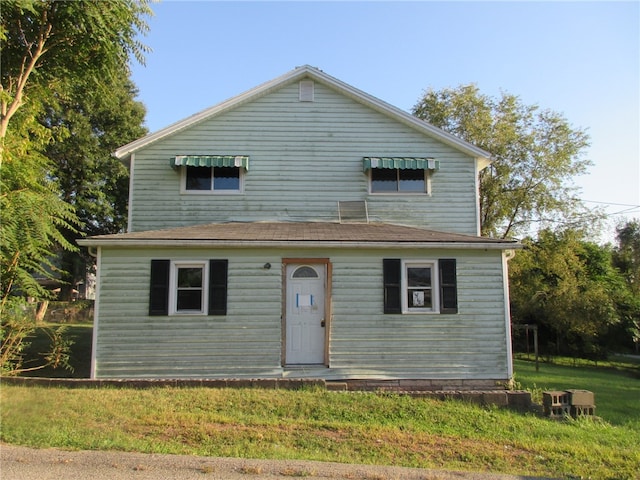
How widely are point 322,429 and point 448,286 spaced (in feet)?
15.9

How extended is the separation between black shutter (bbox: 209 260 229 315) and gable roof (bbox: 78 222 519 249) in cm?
55

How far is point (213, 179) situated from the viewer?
12219 millimetres

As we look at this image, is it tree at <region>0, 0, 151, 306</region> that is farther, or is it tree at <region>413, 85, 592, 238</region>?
tree at <region>413, 85, 592, 238</region>

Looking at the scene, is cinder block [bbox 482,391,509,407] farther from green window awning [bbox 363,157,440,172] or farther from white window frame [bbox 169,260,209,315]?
green window awning [bbox 363,157,440,172]

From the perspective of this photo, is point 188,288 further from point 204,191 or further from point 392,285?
point 392,285

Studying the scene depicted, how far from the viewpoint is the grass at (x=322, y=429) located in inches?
230

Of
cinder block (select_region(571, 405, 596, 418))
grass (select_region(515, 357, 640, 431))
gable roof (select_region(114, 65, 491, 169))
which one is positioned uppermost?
gable roof (select_region(114, 65, 491, 169))

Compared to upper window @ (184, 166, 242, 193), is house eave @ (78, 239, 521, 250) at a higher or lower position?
lower

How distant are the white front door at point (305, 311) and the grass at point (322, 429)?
182 cm

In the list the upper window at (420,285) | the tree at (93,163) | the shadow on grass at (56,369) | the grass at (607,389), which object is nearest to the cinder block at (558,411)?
the grass at (607,389)

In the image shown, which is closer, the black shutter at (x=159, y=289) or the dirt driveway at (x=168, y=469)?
the dirt driveway at (x=168, y=469)

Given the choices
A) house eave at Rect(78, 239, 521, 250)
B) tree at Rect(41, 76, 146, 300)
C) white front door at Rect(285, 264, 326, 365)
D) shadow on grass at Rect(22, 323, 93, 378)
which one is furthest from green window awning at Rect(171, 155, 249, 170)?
tree at Rect(41, 76, 146, 300)

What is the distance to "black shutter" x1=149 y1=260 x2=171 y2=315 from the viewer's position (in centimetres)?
994

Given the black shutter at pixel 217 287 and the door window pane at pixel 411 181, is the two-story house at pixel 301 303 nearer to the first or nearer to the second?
the black shutter at pixel 217 287
